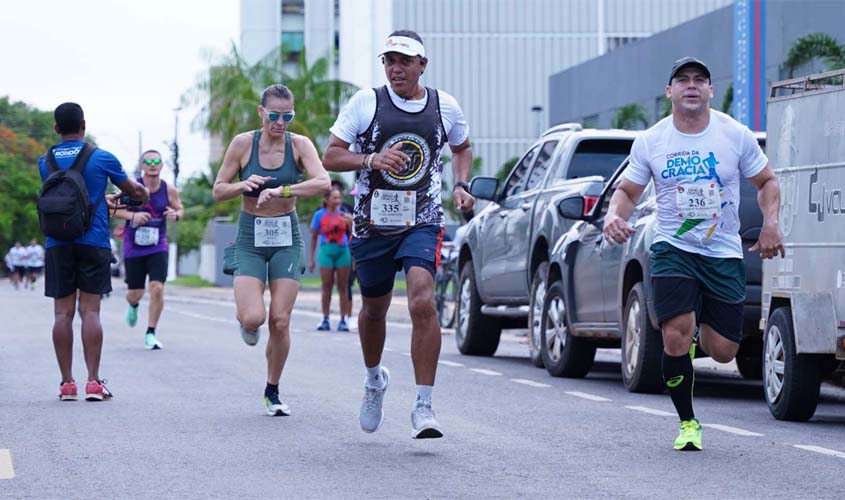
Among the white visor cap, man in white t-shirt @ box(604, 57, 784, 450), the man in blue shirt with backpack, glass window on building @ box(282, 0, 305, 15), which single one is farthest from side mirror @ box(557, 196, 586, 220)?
glass window on building @ box(282, 0, 305, 15)

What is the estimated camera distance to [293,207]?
10477 mm

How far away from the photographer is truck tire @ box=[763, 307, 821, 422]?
10320 mm

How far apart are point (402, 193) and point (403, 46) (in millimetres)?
724

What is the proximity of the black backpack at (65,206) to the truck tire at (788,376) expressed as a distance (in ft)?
14.2

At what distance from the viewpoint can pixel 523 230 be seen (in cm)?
1569

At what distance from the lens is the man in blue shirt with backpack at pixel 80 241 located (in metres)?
11.1

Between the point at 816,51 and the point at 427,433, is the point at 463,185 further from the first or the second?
the point at 816,51

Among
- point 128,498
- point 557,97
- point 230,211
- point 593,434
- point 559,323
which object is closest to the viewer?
point 128,498

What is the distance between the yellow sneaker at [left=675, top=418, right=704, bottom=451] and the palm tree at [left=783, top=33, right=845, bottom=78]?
1781cm

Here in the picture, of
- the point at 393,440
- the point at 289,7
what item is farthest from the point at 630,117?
the point at 289,7

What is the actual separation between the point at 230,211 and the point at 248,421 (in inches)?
1962

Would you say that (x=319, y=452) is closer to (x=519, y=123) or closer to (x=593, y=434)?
(x=593, y=434)

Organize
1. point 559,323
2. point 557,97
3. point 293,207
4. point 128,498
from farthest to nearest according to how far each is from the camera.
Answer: point 557,97 → point 559,323 → point 293,207 → point 128,498

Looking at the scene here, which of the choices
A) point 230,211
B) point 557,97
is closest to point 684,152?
point 557,97
